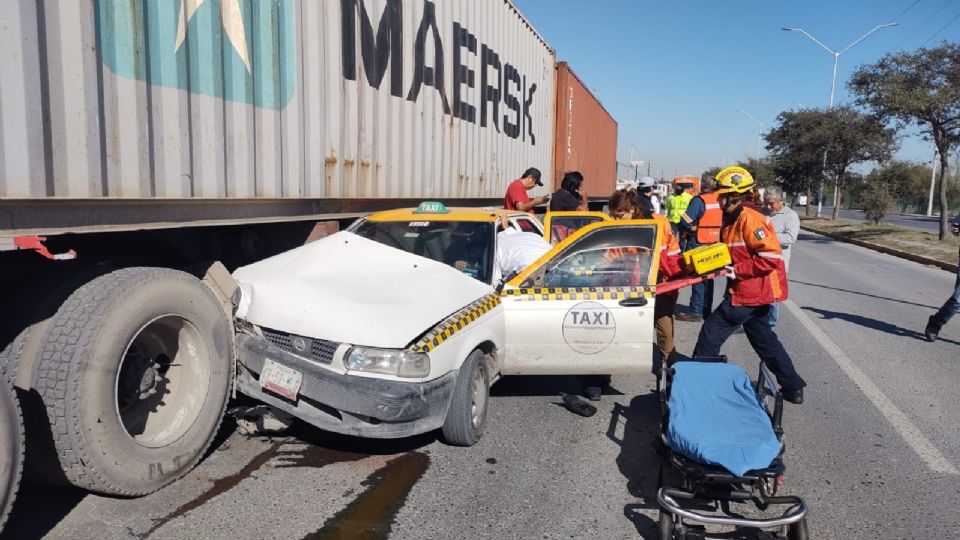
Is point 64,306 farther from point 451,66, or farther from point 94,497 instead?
point 451,66

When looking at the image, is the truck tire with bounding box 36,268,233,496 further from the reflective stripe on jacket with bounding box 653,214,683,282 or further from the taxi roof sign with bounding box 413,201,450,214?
the reflective stripe on jacket with bounding box 653,214,683,282

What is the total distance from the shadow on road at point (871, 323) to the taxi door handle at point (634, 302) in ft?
15.6

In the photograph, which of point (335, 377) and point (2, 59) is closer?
point (2, 59)

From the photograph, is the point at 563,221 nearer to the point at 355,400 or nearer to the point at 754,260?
the point at 754,260

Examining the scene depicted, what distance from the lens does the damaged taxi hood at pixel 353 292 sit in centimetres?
366

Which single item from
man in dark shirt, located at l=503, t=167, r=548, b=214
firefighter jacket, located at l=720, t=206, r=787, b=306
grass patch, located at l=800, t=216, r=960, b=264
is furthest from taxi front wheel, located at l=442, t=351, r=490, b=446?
grass patch, located at l=800, t=216, r=960, b=264

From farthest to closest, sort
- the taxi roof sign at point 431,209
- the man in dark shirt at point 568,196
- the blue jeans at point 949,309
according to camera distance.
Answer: the man in dark shirt at point 568,196, the blue jeans at point 949,309, the taxi roof sign at point 431,209

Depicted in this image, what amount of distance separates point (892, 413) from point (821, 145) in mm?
31090

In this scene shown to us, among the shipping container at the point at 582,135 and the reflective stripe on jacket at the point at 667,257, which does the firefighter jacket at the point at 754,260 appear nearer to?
the reflective stripe on jacket at the point at 667,257

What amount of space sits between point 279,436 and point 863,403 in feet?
14.1

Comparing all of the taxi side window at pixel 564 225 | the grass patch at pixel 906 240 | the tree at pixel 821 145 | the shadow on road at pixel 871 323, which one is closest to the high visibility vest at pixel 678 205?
the shadow on road at pixel 871 323

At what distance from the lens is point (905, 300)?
34.5 ft

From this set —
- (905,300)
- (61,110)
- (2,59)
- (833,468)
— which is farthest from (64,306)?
(905,300)

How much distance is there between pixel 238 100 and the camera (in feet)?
13.9
